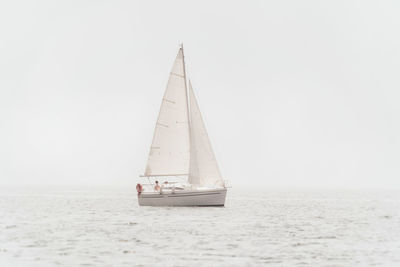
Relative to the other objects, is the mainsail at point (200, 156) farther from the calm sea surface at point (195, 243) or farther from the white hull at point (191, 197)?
the calm sea surface at point (195, 243)

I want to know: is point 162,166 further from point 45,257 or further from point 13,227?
point 45,257

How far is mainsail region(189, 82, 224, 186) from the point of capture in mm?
61312

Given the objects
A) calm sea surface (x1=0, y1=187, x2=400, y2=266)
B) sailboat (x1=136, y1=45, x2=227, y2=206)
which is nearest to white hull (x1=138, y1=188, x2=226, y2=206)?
sailboat (x1=136, y1=45, x2=227, y2=206)

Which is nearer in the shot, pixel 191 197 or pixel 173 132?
pixel 191 197

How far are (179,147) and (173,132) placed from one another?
5.07 feet

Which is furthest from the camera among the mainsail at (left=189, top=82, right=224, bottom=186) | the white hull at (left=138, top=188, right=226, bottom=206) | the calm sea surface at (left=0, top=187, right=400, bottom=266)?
the mainsail at (left=189, top=82, right=224, bottom=186)

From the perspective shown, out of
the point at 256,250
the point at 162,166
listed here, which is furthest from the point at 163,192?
the point at 256,250

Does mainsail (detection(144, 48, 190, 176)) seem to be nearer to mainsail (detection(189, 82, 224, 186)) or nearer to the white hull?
mainsail (detection(189, 82, 224, 186))

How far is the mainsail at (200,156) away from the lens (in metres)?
61.3

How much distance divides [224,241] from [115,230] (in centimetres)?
983

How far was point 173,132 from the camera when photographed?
62844 millimetres

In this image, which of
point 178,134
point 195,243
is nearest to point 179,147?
point 178,134

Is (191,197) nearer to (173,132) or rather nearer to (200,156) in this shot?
(200,156)

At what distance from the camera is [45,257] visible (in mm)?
29938
